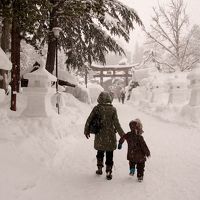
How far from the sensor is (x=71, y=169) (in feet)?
20.6

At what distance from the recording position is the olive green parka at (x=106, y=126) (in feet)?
18.8

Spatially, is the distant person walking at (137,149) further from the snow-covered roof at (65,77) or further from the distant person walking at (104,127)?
the snow-covered roof at (65,77)

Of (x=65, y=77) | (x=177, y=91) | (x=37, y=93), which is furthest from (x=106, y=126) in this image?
(x=177, y=91)

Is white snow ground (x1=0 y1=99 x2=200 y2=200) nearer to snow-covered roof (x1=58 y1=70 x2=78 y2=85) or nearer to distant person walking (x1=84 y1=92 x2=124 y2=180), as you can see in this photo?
distant person walking (x1=84 y1=92 x2=124 y2=180)

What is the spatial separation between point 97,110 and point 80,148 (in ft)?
9.36

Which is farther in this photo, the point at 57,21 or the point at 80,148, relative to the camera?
the point at 57,21

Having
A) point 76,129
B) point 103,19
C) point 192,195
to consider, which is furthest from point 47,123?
point 103,19

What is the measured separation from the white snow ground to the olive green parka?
0.61 m

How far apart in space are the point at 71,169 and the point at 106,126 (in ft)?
4.05

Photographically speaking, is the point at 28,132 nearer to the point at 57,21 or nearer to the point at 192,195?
the point at 192,195

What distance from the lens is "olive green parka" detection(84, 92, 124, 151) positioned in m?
5.72

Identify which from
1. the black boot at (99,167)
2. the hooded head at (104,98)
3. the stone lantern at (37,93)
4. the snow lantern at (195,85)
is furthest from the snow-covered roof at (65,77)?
the black boot at (99,167)

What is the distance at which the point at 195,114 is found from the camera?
12.8 meters

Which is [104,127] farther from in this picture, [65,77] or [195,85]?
[65,77]
